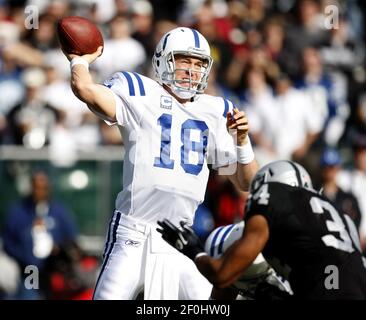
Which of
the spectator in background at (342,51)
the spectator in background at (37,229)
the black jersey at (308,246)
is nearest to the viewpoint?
the black jersey at (308,246)

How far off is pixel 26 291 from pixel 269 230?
14.6 feet

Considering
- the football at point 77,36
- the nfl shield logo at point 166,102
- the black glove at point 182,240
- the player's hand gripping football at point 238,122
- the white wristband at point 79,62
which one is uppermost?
the football at point 77,36

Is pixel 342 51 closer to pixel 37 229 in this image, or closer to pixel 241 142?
pixel 37 229

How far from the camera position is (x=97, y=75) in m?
11.2

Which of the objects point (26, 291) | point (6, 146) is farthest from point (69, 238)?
point (6, 146)

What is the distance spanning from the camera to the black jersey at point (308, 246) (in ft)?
17.2

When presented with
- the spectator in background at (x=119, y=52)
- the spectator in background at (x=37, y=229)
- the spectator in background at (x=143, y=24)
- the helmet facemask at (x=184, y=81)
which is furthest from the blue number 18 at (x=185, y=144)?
the spectator in background at (x=143, y=24)

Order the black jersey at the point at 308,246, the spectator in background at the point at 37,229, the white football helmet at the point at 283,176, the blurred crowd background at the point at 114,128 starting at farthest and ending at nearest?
1. the blurred crowd background at the point at 114,128
2. the spectator in background at the point at 37,229
3. the white football helmet at the point at 283,176
4. the black jersey at the point at 308,246

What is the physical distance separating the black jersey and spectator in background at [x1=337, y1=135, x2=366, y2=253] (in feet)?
15.5

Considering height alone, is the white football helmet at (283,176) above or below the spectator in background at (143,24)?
below

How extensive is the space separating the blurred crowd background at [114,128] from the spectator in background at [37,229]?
1cm

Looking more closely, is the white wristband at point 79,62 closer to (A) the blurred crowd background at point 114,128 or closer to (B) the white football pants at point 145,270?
(B) the white football pants at point 145,270

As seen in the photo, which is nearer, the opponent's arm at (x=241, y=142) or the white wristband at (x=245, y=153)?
the opponent's arm at (x=241, y=142)

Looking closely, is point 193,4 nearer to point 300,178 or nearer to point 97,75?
point 97,75
